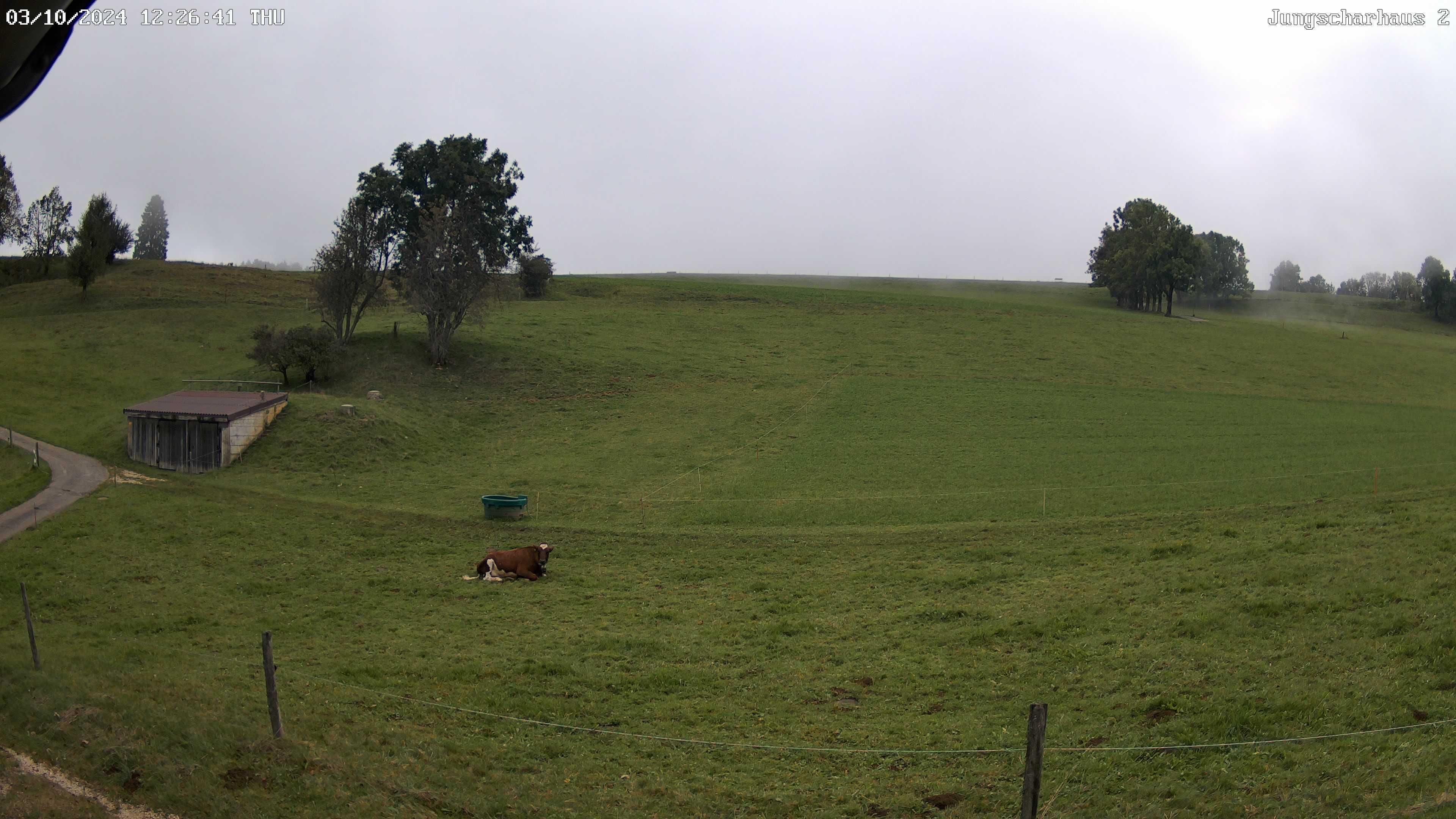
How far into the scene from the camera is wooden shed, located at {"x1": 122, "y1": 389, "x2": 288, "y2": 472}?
35500mm

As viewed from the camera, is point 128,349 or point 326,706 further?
point 128,349

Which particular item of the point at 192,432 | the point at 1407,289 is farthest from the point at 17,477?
the point at 1407,289

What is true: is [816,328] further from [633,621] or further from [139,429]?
[633,621]

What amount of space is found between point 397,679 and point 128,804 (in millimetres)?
5448

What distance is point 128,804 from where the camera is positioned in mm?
9703

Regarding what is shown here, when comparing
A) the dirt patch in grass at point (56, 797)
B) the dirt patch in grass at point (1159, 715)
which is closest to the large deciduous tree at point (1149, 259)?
the dirt patch in grass at point (1159, 715)

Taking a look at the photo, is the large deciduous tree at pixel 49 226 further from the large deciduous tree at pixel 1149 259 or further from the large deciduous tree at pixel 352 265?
the large deciduous tree at pixel 1149 259

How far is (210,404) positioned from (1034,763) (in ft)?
123

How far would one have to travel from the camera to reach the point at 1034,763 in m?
7.86

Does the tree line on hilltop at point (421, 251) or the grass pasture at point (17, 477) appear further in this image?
the tree line on hilltop at point (421, 251)

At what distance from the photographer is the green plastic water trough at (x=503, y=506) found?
2948 cm

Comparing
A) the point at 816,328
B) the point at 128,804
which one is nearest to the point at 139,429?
the point at 128,804

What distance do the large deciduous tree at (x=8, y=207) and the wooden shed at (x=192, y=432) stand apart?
201ft

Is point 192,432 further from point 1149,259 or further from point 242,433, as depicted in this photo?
point 1149,259
